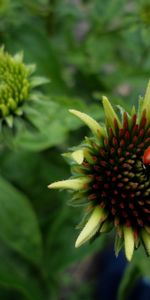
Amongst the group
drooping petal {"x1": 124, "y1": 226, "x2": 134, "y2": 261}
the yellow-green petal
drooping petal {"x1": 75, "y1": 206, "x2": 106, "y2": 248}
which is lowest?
drooping petal {"x1": 124, "y1": 226, "x2": 134, "y2": 261}

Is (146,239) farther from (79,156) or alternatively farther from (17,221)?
(17,221)

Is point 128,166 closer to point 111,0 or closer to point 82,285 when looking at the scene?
point 111,0

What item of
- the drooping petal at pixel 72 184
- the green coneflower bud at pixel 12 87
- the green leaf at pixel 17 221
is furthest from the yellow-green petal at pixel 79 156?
the green leaf at pixel 17 221

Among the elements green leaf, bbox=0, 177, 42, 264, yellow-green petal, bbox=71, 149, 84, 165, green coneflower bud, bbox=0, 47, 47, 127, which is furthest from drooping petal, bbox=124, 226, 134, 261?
green leaf, bbox=0, 177, 42, 264

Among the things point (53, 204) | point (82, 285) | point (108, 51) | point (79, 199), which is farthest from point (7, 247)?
point (79, 199)

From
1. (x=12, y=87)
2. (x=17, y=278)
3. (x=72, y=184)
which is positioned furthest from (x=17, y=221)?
(x=72, y=184)

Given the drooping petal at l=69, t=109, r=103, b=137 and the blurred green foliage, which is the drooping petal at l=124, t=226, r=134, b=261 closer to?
the drooping petal at l=69, t=109, r=103, b=137
